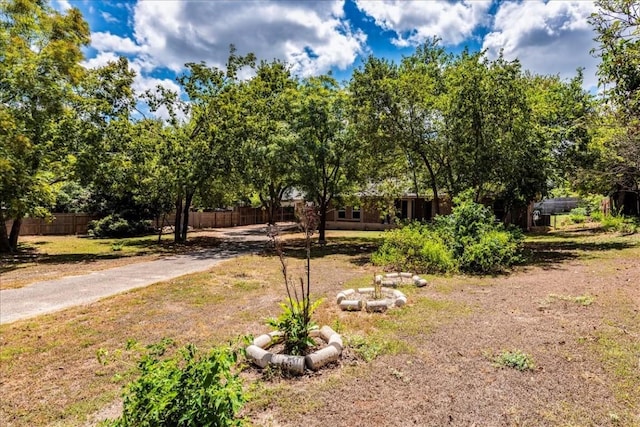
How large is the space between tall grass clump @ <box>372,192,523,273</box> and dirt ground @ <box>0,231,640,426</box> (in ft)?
5.33

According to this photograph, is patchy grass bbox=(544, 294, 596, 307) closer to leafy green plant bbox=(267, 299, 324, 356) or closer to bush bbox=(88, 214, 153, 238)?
leafy green plant bbox=(267, 299, 324, 356)

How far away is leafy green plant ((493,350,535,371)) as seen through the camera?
3.83 meters

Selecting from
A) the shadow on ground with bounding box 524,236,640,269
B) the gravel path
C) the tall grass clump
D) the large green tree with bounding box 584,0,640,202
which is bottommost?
the gravel path

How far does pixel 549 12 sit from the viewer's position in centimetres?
961

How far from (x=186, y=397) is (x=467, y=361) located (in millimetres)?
3050

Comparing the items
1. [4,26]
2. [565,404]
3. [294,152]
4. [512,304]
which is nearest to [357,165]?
[294,152]

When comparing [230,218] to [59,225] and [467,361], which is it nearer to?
[59,225]

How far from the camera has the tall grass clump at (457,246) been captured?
9.28 metres

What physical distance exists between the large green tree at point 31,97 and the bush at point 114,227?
8.02 m

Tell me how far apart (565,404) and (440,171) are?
40.6 feet

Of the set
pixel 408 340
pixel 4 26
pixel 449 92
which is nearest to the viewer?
pixel 408 340

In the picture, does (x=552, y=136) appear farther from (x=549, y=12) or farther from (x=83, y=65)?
(x=83, y=65)

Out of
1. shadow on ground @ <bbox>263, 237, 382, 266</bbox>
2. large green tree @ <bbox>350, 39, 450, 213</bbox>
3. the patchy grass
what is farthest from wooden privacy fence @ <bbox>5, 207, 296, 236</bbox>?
the patchy grass

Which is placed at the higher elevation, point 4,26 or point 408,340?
point 4,26
